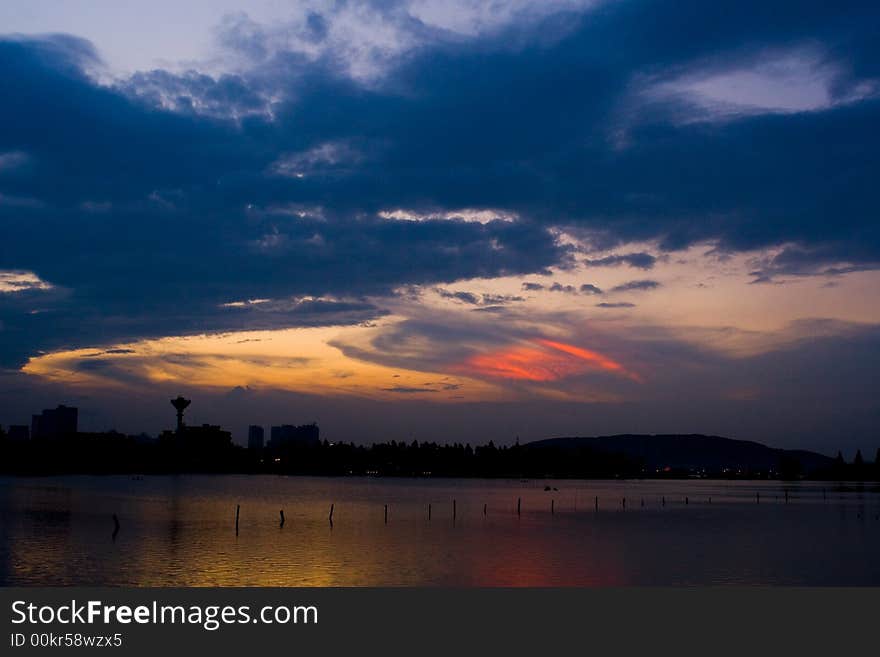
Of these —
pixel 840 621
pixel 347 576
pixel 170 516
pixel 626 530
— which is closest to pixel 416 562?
pixel 347 576

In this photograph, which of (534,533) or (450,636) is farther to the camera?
(534,533)

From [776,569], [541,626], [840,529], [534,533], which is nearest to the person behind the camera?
[541,626]

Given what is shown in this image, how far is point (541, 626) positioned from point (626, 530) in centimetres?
6698

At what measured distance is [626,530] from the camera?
10712 cm

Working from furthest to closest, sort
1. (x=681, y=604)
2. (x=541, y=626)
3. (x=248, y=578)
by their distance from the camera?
(x=248, y=578) → (x=681, y=604) → (x=541, y=626)

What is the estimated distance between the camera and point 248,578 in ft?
198

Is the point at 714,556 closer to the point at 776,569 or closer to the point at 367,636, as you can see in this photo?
the point at 776,569

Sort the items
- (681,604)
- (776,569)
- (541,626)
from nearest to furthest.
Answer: (541,626)
(681,604)
(776,569)

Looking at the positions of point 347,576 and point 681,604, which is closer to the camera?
point 681,604

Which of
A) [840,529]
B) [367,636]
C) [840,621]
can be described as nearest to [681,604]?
[840,621]

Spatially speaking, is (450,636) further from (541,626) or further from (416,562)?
(416,562)

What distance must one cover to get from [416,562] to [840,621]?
36532mm

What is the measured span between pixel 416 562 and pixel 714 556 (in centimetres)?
2693

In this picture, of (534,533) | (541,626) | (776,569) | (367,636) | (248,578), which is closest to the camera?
(367,636)
